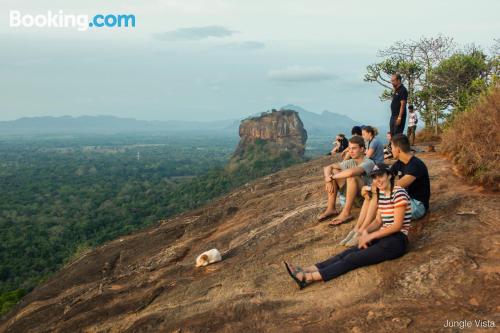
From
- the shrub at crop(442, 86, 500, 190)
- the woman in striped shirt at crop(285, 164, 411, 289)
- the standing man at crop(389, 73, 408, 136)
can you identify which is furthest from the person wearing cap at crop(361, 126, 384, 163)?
the standing man at crop(389, 73, 408, 136)

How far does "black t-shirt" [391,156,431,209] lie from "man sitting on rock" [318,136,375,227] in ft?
1.86

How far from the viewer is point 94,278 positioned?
11.0m

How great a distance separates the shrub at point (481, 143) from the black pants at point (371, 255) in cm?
337

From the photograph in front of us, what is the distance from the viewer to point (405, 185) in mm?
6664

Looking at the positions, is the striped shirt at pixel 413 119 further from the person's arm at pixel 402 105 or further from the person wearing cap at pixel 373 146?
the person wearing cap at pixel 373 146

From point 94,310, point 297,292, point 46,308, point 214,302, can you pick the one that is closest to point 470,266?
point 297,292

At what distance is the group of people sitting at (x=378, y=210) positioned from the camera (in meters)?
5.88

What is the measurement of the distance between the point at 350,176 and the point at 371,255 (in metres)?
1.84

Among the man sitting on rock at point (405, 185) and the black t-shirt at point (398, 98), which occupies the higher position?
the black t-shirt at point (398, 98)

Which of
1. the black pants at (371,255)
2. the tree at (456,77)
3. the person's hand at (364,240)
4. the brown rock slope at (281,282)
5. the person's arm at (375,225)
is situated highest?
the tree at (456,77)

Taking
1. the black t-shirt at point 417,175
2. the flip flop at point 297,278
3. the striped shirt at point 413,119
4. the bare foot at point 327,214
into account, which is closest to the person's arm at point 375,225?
the black t-shirt at point 417,175

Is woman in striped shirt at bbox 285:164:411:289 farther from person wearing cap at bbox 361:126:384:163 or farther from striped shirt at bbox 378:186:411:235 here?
person wearing cap at bbox 361:126:384:163

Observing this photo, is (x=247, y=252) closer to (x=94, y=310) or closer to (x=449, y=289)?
(x=94, y=310)

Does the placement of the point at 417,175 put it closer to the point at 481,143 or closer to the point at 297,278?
the point at 297,278
